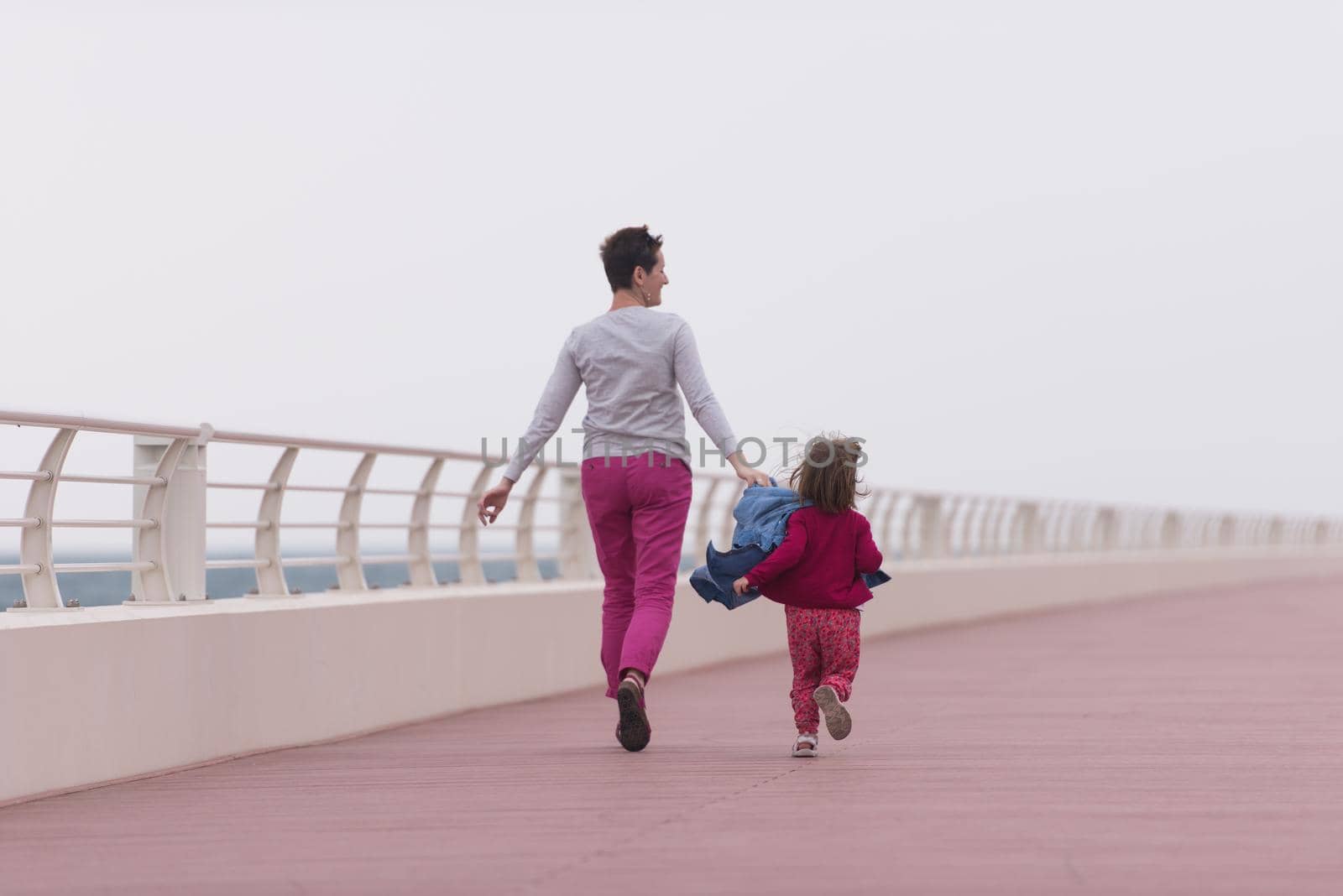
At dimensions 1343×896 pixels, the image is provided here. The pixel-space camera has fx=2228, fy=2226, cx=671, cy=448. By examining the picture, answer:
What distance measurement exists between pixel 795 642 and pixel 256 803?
2.19m

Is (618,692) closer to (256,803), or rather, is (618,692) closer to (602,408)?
(602,408)

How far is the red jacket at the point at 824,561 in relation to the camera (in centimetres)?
776

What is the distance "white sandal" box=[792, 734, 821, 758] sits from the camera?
A: 7.66 metres

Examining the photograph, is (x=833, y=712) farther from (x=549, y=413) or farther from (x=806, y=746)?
(x=549, y=413)

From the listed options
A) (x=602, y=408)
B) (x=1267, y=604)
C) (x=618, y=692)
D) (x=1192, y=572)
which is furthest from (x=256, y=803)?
(x=1192, y=572)

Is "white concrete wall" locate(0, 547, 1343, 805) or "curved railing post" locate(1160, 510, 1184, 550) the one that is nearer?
"white concrete wall" locate(0, 547, 1343, 805)

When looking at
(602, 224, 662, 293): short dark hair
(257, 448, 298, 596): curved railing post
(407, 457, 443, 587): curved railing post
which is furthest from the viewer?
(407, 457, 443, 587): curved railing post

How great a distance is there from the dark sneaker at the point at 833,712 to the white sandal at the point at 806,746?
0.10 meters

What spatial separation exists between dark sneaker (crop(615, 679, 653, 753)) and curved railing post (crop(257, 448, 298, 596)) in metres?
1.90

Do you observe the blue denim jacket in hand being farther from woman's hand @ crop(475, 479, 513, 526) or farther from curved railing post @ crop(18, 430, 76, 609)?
curved railing post @ crop(18, 430, 76, 609)

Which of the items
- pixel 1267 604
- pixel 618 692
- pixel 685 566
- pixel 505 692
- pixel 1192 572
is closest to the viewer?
pixel 618 692

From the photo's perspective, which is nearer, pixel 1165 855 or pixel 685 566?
pixel 1165 855

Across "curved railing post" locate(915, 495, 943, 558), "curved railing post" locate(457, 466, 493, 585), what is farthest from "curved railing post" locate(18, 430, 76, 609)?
"curved railing post" locate(915, 495, 943, 558)

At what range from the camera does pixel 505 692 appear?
10.9m
